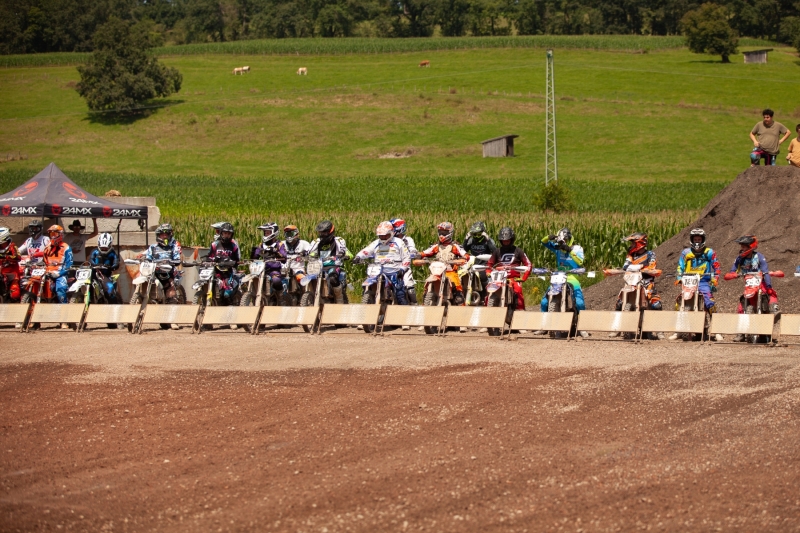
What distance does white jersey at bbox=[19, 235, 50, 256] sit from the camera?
67.4ft

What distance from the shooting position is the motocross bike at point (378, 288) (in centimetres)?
1880

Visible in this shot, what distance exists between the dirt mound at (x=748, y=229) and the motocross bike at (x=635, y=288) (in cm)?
280

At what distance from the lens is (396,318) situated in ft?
59.8

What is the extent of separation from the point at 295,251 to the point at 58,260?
4851 mm

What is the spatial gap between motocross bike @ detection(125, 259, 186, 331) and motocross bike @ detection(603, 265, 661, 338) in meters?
8.42

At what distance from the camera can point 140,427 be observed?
37.9 ft

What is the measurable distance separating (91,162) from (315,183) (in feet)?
85.5

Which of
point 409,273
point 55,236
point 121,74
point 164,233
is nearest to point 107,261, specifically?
point 55,236

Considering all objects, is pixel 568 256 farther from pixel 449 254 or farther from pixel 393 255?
pixel 393 255

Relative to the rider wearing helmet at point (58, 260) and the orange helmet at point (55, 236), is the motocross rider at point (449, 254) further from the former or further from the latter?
the orange helmet at point (55, 236)

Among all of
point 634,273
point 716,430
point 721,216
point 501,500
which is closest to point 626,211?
point 721,216

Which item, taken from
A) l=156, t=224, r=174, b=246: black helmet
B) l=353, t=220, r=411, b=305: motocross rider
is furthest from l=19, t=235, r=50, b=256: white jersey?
l=353, t=220, r=411, b=305: motocross rider

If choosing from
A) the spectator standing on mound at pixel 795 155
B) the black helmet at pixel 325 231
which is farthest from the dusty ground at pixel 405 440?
the spectator standing on mound at pixel 795 155

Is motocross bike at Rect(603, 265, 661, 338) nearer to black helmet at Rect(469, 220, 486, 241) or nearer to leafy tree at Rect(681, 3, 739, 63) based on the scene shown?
black helmet at Rect(469, 220, 486, 241)
